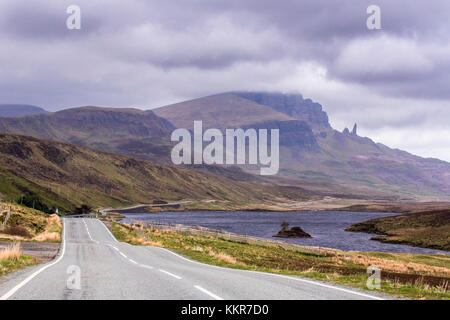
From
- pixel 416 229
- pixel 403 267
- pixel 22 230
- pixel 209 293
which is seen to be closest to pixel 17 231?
pixel 22 230

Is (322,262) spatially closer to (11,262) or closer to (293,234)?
(11,262)

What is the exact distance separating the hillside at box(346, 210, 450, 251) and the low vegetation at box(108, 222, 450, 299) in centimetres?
3051

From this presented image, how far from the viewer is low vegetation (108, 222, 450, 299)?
18047 mm

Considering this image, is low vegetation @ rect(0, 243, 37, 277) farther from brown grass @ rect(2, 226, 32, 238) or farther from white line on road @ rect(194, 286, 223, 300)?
brown grass @ rect(2, 226, 32, 238)

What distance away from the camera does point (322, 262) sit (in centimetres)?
4497

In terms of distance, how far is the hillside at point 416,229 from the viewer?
300 feet

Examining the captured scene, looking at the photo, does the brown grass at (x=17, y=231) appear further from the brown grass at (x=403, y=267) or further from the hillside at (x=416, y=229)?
the hillside at (x=416, y=229)

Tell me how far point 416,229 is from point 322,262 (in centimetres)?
7150

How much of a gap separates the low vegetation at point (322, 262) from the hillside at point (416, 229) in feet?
100

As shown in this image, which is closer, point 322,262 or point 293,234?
point 322,262
